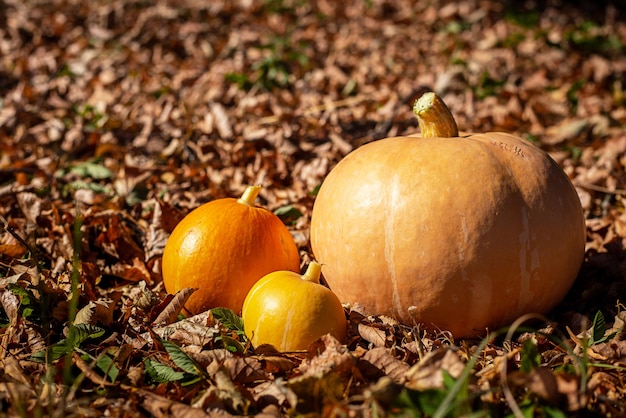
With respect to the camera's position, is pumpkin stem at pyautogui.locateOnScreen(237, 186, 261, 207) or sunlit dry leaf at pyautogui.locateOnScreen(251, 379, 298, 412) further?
pumpkin stem at pyautogui.locateOnScreen(237, 186, 261, 207)

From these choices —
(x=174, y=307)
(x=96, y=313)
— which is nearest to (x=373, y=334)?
(x=174, y=307)

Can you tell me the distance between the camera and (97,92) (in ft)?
20.0

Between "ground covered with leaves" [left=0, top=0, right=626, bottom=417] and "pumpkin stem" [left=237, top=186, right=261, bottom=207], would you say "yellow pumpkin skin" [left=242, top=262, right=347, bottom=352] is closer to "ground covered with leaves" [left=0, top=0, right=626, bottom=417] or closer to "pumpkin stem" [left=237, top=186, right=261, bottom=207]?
"ground covered with leaves" [left=0, top=0, right=626, bottom=417]

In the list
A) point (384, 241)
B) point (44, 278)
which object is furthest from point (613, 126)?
point (44, 278)

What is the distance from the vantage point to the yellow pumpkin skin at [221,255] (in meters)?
2.65

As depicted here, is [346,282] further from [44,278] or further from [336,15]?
[336,15]

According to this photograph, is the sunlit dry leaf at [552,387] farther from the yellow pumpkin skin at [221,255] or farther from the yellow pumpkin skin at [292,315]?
the yellow pumpkin skin at [221,255]

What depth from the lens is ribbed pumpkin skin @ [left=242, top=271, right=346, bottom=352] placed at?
232 cm

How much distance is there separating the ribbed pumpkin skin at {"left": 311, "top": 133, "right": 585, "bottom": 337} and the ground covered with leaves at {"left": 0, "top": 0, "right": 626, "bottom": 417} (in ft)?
0.47

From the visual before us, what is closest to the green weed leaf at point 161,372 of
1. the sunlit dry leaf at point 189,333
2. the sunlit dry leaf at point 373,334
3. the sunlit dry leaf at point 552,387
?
the sunlit dry leaf at point 189,333

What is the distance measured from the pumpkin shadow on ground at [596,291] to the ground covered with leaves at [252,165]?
0.03 ft

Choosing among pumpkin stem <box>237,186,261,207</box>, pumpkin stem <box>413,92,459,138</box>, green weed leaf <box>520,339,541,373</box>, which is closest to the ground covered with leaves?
green weed leaf <box>520,339,541,373</box>

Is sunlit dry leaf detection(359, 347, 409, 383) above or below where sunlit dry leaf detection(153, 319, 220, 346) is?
below

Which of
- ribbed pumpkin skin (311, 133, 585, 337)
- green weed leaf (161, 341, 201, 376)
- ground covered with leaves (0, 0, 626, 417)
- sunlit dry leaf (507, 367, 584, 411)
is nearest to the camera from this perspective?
sunlit dry leaf (507, 367, 584, 411)
